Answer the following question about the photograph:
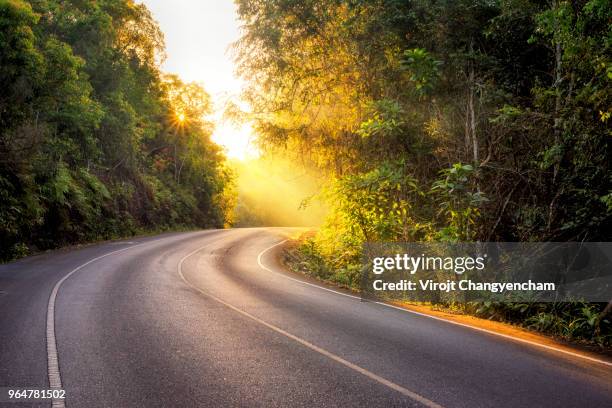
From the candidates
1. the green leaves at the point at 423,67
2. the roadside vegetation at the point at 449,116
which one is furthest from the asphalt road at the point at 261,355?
the green leaves at the point at 423,67

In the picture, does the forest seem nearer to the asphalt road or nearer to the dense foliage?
the dense foliage

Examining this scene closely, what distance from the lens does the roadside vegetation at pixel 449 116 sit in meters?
8.52

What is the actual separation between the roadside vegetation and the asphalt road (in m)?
2.80

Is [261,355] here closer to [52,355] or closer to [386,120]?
[52,355]

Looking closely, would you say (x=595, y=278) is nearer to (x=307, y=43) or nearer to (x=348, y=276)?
(x=348, y=276)

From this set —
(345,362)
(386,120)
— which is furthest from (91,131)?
(345,362)

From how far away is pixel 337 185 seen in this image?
14.0m

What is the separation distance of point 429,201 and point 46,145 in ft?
60.1

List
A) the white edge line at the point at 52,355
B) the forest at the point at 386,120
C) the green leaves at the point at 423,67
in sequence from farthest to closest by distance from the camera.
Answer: the green leaves at the point at 423,67 → the forest at the point at 386,120 → the white edge line at the point at 52,355

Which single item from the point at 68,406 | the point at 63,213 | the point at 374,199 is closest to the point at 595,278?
the point at 374,199

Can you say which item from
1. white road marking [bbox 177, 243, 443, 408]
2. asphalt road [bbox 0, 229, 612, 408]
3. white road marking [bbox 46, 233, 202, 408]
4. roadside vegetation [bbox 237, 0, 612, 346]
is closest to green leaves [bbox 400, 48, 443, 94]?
roadside vegetation [bbox 237, 0, 612, 346]

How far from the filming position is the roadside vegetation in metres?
8.52

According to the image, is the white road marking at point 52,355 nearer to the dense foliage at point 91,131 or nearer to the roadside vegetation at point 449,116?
the roadside vegetation at point 449,116

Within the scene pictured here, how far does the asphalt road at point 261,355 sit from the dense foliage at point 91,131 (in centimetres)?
878
